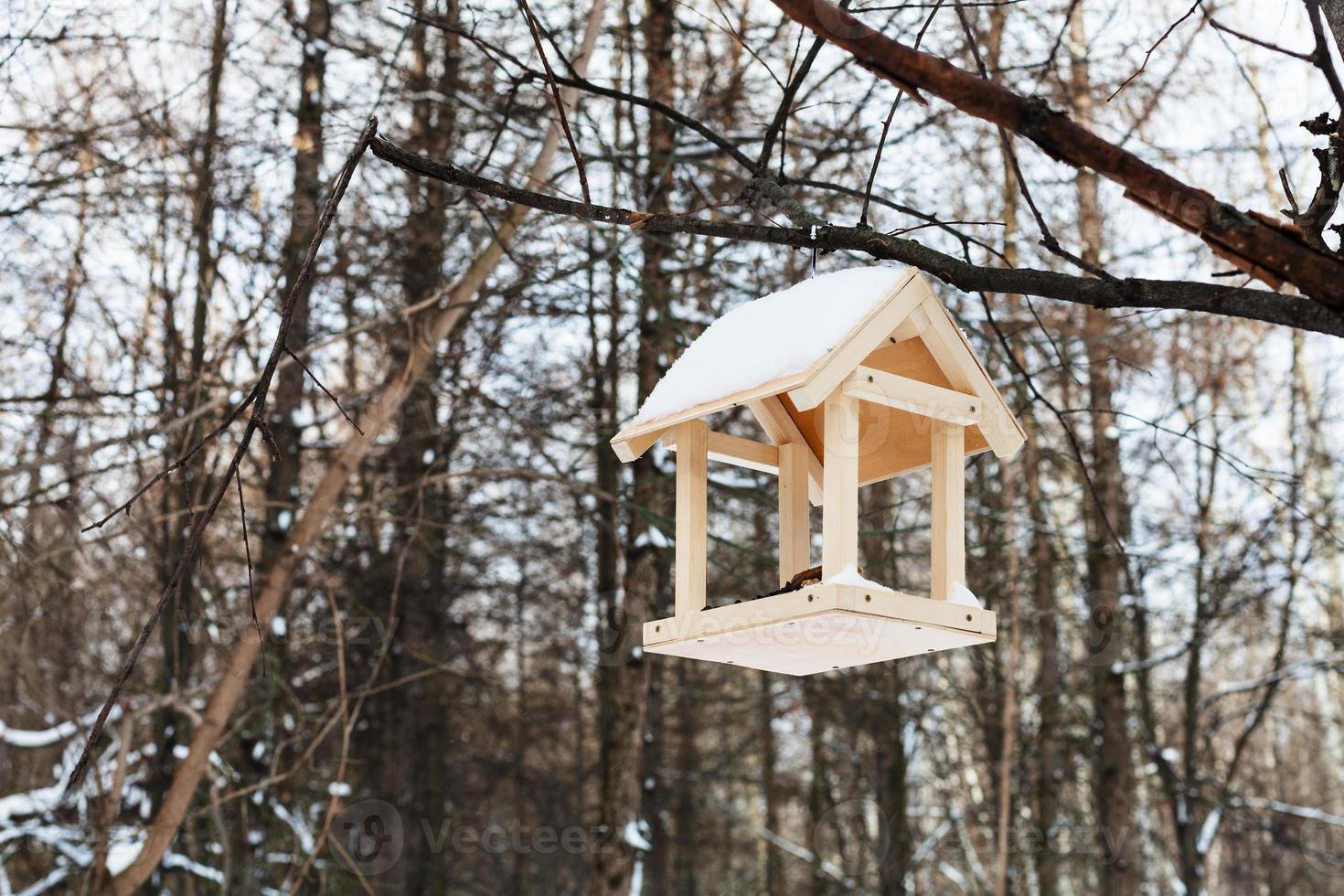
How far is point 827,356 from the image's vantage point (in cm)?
258

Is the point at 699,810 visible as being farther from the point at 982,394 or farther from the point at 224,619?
the point at 982,394

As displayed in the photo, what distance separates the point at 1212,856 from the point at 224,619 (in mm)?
17455

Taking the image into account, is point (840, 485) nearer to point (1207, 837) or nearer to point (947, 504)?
point (947, 504)

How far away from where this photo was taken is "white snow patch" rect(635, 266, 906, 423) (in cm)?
267

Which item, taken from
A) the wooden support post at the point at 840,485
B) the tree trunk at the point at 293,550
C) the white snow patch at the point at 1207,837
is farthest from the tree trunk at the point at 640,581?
the white snow patch at the point at 1207,837

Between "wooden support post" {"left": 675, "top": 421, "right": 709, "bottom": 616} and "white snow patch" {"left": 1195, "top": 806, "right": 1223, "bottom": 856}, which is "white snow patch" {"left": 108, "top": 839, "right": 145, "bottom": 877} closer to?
"wooden support post" {"left": 675, "top": 421, "right": 709, "bottom": 616}

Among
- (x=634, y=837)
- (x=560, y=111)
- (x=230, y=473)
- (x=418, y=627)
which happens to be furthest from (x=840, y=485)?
(x=418, y=627)

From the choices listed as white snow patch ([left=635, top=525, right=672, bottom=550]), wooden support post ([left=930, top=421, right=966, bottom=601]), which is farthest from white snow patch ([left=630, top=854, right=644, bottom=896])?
wooden support post ([left=930, top=421, right=966, bottom=601])

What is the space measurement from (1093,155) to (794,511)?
1553 millimetres

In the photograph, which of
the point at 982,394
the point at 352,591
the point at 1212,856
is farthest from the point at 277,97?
the point at 1212,856

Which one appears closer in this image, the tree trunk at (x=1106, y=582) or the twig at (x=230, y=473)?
the twig at (x=230, y=473)

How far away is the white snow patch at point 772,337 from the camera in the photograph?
8.76ft

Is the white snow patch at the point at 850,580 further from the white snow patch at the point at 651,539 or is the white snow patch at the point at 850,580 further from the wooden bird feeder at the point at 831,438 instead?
the white snow patch at the point at 651,539

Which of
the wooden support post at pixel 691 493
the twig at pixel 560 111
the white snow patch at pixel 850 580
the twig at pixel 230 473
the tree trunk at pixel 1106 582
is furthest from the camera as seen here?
the tree trunk at pixel 1106 582
